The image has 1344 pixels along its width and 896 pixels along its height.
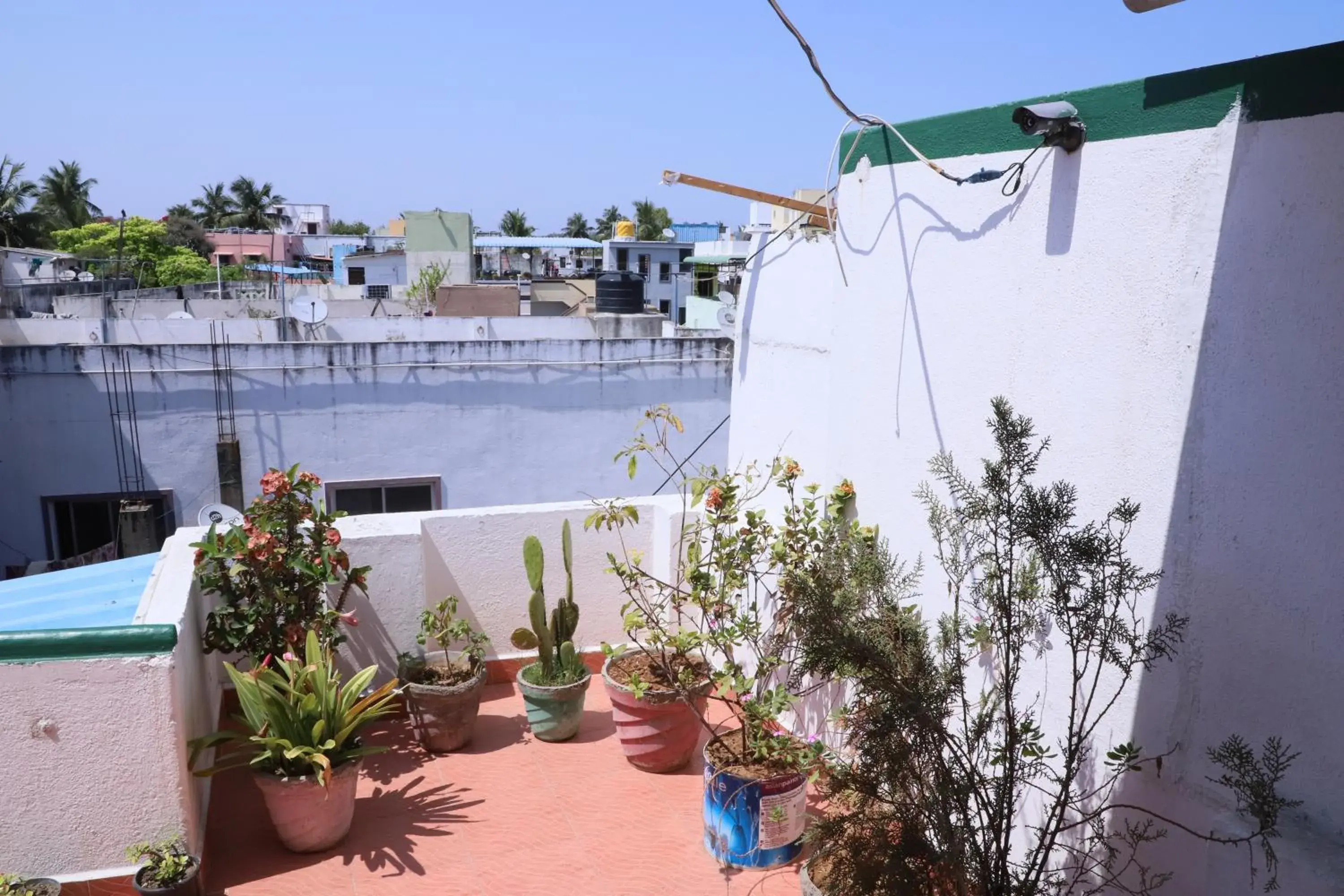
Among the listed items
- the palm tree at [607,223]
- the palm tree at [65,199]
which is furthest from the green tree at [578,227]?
the palm tree at [65,199]

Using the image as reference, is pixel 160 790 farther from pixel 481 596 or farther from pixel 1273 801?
pixel 1273 801

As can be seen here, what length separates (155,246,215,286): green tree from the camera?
110ft

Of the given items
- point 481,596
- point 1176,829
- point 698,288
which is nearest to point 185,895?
point 481,596

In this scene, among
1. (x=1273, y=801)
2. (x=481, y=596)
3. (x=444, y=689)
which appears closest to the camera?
(x=1273, y=801)

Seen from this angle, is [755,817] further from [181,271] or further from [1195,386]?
[181,271]

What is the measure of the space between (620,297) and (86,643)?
1132 centimetres

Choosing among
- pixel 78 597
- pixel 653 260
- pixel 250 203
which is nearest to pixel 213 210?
pixel 250 203

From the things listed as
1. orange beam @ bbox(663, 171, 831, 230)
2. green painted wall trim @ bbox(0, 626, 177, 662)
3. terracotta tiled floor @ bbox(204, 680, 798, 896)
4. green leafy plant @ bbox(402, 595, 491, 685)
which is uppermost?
orange beam @ bbox(663, 171, 831, 230)

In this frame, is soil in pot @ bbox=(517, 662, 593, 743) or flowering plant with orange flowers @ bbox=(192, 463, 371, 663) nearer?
flowering plant with orange flowers @ bbox=(192, 463, 371, 663)

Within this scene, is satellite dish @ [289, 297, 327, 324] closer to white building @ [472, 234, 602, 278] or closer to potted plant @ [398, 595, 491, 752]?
potted plant @ [398, 595, 491, 752]

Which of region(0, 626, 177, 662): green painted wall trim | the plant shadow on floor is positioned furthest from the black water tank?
region(0, 626, 177, 662): green painted wall trim

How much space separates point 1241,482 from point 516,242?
4031cm

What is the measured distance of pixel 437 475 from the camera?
9.74 metres

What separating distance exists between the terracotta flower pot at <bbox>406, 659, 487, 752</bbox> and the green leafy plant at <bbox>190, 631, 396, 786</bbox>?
0.57 metres
